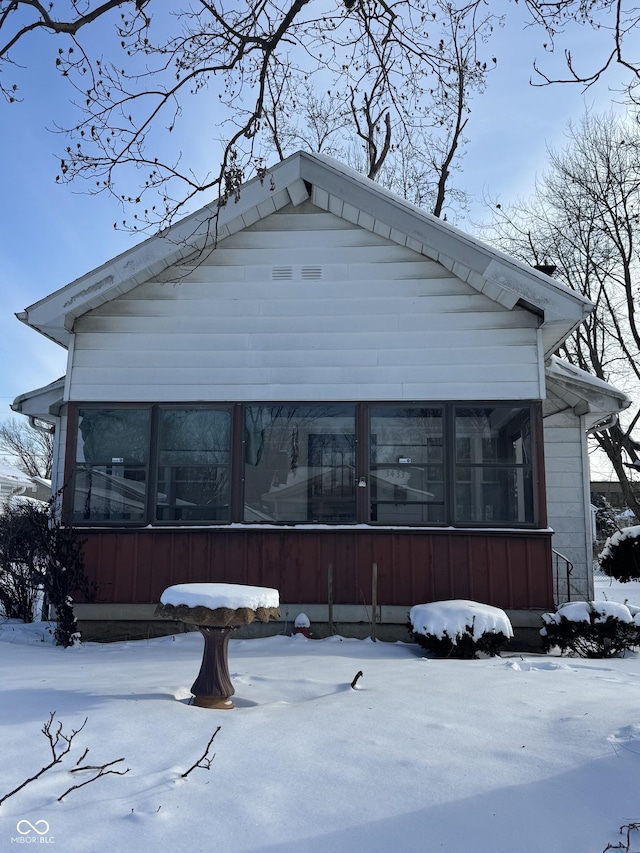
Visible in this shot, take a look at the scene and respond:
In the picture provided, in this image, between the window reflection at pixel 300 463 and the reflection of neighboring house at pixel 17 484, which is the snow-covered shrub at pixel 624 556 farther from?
the reflection of neighboring house at pixel 17 484

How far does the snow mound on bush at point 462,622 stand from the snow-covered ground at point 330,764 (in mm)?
1199

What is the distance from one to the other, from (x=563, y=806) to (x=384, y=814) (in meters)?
0.76

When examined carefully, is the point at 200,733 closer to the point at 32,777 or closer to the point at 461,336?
the point at 32,777

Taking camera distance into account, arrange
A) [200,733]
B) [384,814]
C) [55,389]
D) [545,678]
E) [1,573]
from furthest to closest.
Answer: [55,389]
[1,573]
[545,678]
[200,733]
[384,814]

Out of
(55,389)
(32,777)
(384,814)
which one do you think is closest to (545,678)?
(384,814)

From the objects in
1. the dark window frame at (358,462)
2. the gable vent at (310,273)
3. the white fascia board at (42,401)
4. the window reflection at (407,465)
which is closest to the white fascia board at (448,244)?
the gable vent at (310,273)

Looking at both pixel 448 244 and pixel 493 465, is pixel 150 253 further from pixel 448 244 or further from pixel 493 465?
pixel 493 465

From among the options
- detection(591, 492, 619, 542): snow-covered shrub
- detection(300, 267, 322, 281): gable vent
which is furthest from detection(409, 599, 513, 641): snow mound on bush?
detection(591, 492, 619, 542): snow-covered shrub

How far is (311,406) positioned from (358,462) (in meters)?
0.84

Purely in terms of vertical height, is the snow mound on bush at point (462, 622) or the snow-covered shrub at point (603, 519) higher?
the snow-covered shrub at point (603, 519)

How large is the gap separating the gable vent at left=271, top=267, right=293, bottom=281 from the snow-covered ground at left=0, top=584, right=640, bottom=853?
471 centimetres

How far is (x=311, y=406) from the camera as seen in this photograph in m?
8.15

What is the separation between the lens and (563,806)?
117 inches

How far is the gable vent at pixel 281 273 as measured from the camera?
8.34 m
